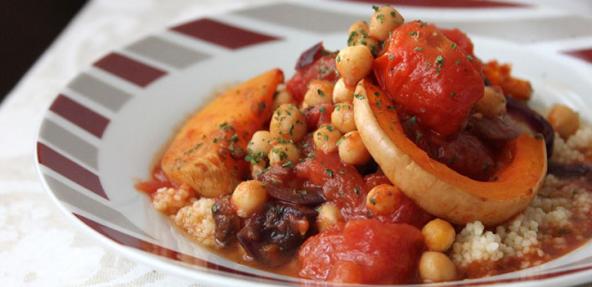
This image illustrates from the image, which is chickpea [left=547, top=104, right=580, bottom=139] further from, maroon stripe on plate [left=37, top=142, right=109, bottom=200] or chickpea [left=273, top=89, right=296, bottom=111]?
maroon stripe on plate [left=37, top=142, right=109, bottom=200]

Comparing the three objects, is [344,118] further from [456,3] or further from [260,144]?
[456,3]

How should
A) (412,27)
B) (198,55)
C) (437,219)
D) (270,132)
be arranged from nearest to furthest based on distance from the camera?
1. (437,219)
2. (412,27)
3. (270,132)
4. (198,55)

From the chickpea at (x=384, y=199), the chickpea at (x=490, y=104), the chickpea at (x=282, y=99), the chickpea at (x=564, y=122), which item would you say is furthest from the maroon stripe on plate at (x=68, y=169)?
the chickpea at (x=564, y=122)

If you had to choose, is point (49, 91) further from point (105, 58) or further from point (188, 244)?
point (188, 244)

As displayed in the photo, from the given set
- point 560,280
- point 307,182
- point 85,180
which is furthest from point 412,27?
point 85,180

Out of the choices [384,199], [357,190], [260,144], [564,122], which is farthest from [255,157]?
[564,122]
